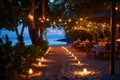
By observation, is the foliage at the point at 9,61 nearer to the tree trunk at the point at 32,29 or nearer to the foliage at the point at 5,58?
the foliage at the point at 5,58

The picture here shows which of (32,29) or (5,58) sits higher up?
(32,29)

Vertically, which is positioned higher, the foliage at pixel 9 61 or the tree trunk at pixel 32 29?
the tree trunk at pixel 32 29

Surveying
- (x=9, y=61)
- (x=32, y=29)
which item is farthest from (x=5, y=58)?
(x=32, y=29)

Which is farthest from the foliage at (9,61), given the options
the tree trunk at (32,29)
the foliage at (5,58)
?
the tree trunk at (32,29)

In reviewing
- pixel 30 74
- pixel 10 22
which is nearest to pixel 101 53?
pixel 30 74

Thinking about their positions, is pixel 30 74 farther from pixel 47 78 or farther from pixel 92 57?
pixel 92 57

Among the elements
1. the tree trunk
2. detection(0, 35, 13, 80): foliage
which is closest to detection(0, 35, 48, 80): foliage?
detection(0, 35, 13, 80): foliage

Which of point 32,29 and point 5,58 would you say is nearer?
point 5,58

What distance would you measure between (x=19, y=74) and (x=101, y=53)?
7.99 metres

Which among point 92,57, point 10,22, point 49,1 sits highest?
point 49,1

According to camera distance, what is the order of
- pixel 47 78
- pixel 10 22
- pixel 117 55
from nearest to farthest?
1. pixel 47 78
2. pixel 117 55
3. pixel 10 22

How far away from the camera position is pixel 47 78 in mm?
10305

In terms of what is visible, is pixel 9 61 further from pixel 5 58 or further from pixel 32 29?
pixel 32 29

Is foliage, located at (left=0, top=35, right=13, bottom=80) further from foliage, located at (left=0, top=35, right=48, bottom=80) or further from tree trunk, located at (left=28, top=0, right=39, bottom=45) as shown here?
tree trunk, located at (left=28, top=0, right=39, bottom=45)
